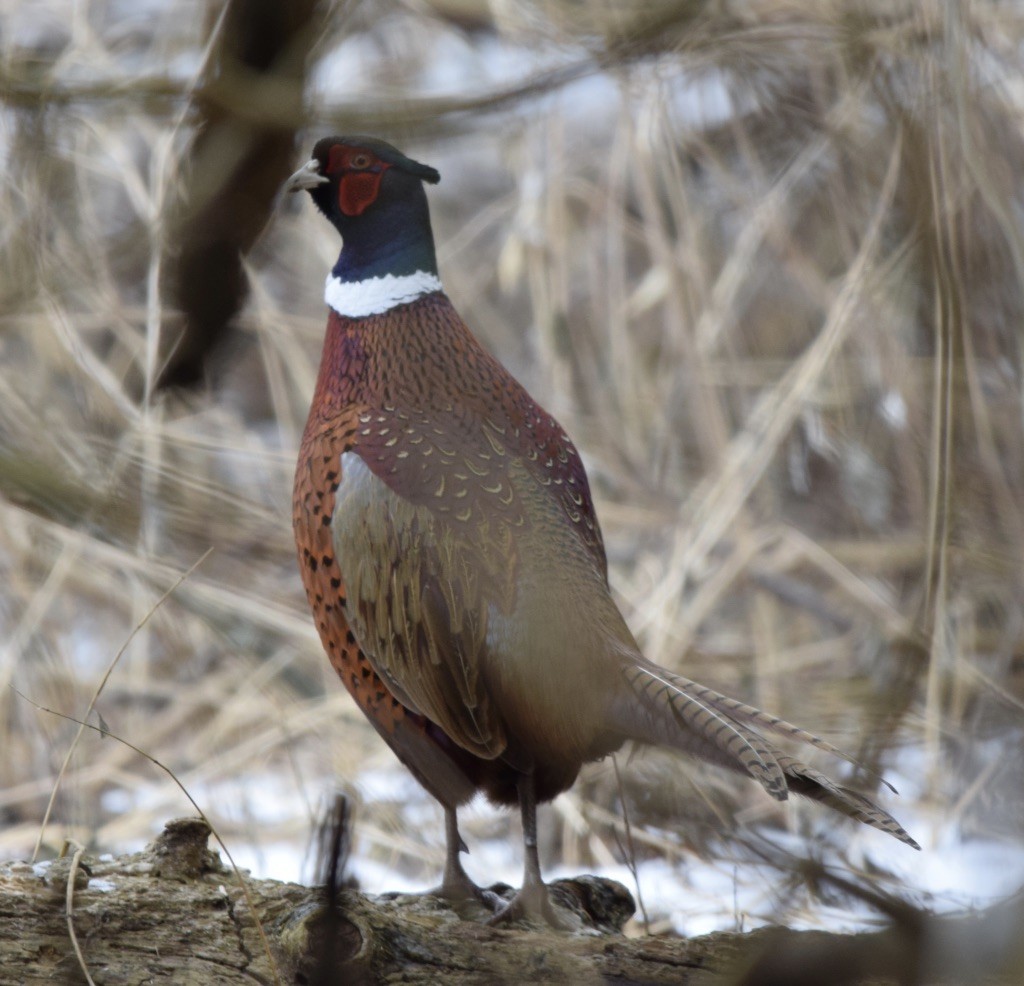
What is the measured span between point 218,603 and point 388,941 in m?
1.90

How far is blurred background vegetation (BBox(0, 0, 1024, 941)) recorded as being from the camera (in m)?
2.32

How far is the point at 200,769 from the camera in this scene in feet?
14.7

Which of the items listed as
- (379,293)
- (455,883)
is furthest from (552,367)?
(455,883)

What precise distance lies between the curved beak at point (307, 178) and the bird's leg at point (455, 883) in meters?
1.42

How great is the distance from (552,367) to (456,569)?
3.03 m

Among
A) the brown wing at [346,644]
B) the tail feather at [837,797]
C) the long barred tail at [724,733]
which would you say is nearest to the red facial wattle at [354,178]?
the brown wing at [346,644]

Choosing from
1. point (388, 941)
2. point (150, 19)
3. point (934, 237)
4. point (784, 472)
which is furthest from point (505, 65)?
point (934, 237)

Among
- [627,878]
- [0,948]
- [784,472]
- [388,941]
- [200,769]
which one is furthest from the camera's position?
[784,472]

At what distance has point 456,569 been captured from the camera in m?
2.72

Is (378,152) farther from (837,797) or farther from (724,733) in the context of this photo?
(837,797)

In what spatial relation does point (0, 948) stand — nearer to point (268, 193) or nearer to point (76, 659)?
point (268, 193)

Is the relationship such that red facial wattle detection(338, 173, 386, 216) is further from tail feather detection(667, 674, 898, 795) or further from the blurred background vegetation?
tail feather detection(667, 674, 898, 795)

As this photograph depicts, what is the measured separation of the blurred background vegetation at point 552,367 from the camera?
232 centimetres

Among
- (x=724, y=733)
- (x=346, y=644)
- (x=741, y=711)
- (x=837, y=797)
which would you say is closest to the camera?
(x=837, y=797)
